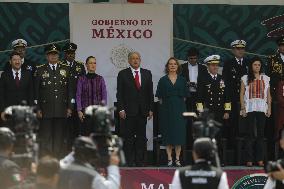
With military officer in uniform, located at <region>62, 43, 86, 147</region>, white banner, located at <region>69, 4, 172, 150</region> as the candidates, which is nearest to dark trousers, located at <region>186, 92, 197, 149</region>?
white banner, located at <region>69, 4, 172, 150</region>

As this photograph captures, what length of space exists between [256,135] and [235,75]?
1219mm

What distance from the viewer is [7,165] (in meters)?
11.5

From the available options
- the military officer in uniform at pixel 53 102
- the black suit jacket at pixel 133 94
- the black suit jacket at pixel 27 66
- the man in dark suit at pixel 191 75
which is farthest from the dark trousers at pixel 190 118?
the black suit jacket at pixel 27 66

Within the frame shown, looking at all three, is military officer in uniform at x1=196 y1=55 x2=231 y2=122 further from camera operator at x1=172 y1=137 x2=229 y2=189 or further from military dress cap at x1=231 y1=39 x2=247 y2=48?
camera operator at x1=172 y1=137 x2=229 y2=189

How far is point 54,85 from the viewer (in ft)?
57.9

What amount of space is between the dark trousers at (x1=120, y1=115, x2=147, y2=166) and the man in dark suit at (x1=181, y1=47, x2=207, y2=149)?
38.7 inches

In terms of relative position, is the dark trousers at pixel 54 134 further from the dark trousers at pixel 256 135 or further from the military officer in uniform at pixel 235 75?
the dark trousers at pixel 256 135

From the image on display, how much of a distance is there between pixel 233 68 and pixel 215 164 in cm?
632

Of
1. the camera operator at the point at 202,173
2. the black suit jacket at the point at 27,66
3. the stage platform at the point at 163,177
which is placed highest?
the black suit jacket at the point at 27,66

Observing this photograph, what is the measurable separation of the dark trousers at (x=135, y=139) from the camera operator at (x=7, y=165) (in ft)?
20.0

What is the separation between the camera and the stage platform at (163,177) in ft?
56.7

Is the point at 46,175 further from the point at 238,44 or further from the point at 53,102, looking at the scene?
the point at 238,44

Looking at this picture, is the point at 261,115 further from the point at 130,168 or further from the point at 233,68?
the point at 130,168

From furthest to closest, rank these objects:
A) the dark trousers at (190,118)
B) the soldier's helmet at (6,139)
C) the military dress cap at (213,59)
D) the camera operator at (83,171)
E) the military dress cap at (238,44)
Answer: the military dress cap at (238,44), the dark trousers at (190,118), the military dress cap at (213,59), the soldier's helmet at (6,139), the camera operator at (83,171)
